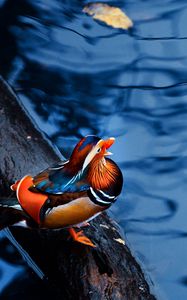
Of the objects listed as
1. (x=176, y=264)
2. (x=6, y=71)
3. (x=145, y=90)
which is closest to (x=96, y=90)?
(x=145, y=90)

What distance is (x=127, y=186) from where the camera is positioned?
421 centimetres

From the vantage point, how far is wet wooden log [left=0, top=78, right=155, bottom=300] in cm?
291

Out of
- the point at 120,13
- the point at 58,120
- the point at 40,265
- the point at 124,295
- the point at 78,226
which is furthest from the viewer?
the point at 120,13

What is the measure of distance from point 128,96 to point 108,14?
104 centimetres

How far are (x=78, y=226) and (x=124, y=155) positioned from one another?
1.31 meters

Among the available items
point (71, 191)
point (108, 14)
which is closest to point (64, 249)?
point (71, 191)

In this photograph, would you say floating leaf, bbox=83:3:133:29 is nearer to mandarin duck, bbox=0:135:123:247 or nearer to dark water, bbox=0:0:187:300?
dark water, bbox=0:0:187:300

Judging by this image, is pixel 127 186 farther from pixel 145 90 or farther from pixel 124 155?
pixel 145 90

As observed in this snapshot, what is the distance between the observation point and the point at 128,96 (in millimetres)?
4824

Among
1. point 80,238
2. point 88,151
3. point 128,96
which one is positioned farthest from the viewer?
point 128,96

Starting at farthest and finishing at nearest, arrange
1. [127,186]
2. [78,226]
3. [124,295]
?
[127,186]
[78,226]
[124,295]

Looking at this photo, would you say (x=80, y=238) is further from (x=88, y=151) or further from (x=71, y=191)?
(x=88, y=151)

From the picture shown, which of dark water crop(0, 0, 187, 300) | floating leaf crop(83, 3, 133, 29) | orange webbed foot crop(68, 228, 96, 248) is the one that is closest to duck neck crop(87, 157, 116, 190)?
orange webbed foot crop(68, 228, 96, 248)

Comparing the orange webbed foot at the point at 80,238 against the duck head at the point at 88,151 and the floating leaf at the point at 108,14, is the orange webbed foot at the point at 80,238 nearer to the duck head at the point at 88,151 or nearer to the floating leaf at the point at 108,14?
the duck head at the point at 88,151
